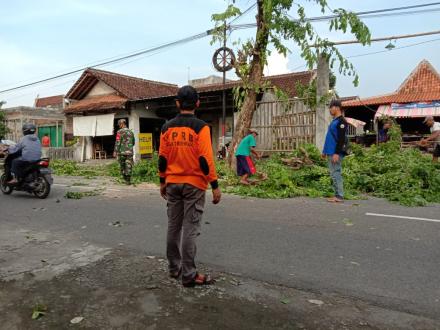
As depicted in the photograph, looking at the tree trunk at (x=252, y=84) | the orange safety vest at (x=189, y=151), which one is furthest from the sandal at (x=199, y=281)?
the tree trunk at (x=252, y=84)

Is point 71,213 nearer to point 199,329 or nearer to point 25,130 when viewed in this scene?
point 25,130

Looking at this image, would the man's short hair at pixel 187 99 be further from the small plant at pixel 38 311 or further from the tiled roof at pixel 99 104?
the tiled roof at pixel 99 104

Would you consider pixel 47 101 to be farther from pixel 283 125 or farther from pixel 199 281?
pixel 199 281

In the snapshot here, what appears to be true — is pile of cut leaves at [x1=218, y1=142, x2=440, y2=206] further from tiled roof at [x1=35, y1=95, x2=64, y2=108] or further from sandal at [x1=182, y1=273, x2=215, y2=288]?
tiled roof at [x1=35, y1=95, x2=64, y2=108]

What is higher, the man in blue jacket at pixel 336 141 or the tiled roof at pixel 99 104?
the tiled roof at pixel 99 104

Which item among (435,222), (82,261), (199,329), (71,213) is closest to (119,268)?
(82,261)

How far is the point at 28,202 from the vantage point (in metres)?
8.47

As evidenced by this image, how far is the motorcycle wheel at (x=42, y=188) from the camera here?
352 inches

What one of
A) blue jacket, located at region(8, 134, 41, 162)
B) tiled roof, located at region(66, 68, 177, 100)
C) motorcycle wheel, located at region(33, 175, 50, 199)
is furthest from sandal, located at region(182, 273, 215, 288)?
tiled roof, located at region(66, 68, 177, 100)

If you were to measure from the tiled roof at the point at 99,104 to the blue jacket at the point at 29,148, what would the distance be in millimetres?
11280

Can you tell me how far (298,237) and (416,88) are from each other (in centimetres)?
2275

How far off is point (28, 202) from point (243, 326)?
7.00m

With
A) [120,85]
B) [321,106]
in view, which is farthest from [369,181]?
[120,85]

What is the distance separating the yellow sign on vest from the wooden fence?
8.07 m
